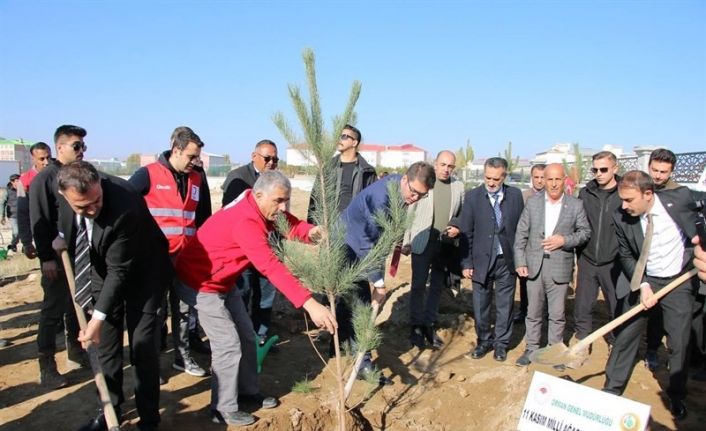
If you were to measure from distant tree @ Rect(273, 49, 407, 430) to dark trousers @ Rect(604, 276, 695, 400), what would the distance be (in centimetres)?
190

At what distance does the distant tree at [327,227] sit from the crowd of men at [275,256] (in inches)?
4.0

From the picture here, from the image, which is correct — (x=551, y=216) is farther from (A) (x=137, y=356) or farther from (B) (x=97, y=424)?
(B) (x=97, y=424)

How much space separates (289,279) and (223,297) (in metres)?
0.69

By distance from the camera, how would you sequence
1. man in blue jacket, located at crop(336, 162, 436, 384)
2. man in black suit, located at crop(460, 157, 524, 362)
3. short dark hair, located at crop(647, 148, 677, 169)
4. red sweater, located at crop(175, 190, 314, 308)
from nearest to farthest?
red sweater, located at crop(175, 190, 314, 308)
man in blue jacket, located at crop(336, 162, 436, 384)
short dark hair, located at crop(647, 148, 677, 169)
man in black suit, located at crop(460, 157, 524, 362)

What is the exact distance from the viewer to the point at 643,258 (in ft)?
11.4

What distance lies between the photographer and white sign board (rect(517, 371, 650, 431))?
2.44 meters

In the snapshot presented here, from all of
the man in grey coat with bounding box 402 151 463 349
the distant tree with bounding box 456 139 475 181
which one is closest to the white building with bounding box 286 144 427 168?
the distant tree with bounding box 456 139 475 181

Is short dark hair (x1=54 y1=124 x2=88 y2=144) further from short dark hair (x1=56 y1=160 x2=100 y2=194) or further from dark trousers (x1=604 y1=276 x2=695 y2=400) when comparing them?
dark trousers (x1=604 y1=276 x2=695 y2=400)

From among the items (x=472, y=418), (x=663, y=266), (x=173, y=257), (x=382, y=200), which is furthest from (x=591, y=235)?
(x=173, y=257)

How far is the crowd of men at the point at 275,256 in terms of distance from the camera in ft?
9.59

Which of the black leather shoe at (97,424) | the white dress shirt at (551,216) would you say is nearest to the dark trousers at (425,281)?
the white dress shirt at (551,216)

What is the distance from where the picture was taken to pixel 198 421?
333 centimetres

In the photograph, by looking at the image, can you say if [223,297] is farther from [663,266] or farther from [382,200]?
[663,266]

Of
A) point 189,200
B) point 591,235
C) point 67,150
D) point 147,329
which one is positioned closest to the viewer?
point 147,329
